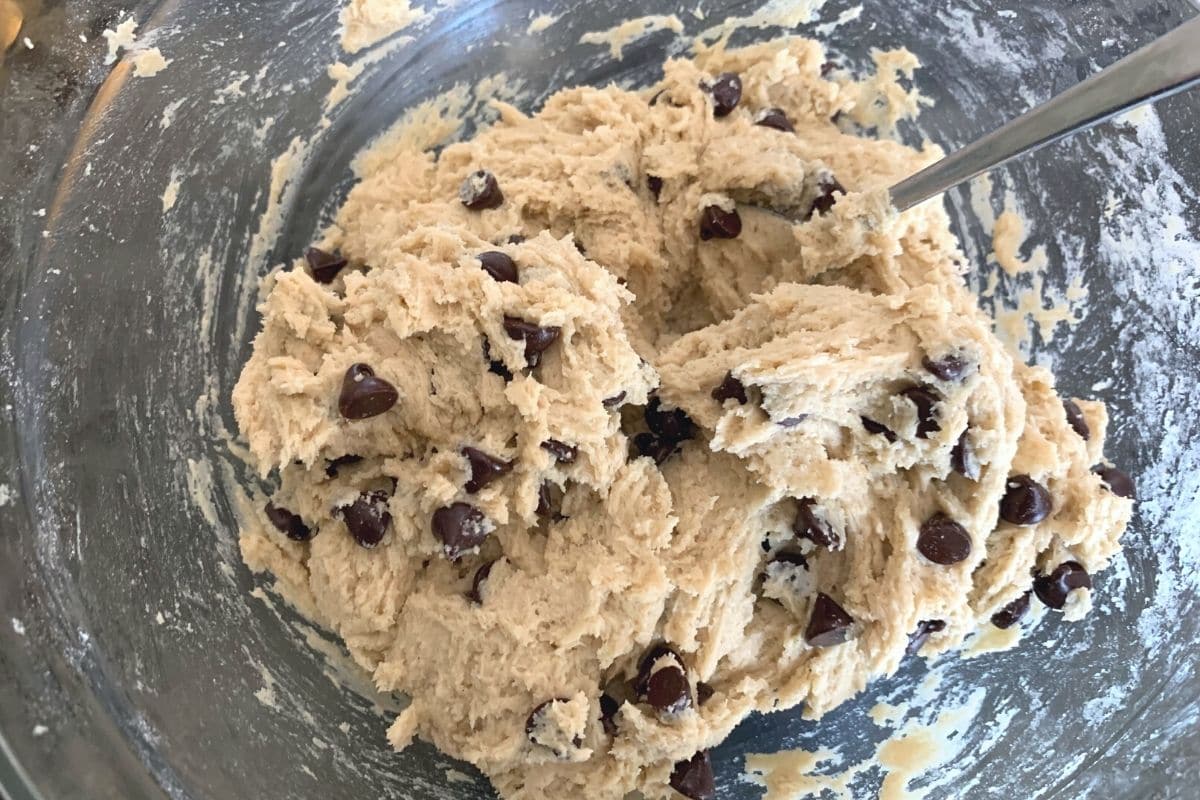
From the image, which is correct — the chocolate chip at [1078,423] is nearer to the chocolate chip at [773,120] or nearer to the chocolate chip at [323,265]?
the chocolate chip at [773,120]

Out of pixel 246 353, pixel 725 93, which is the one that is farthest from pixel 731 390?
pixel 246 353

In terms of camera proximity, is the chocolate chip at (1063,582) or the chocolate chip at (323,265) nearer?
the chocolate chip at (1063,582)

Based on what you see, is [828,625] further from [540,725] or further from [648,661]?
[540,725]

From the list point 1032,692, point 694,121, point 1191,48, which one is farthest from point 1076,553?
point 694,121

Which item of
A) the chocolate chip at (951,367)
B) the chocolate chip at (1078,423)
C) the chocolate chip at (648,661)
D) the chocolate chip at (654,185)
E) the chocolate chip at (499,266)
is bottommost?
the chocolate chip at (1078,423)

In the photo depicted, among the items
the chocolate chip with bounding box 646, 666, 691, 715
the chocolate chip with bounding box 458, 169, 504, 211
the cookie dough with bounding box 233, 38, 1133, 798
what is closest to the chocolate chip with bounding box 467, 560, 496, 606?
the cookie dough with bounding box 233, 38, 1133, 798

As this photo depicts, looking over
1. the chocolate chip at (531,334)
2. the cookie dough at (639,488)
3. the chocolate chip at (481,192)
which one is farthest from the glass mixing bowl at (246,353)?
the chocolate chip at (531,334)

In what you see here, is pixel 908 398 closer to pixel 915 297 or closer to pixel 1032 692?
pixel 915 297
